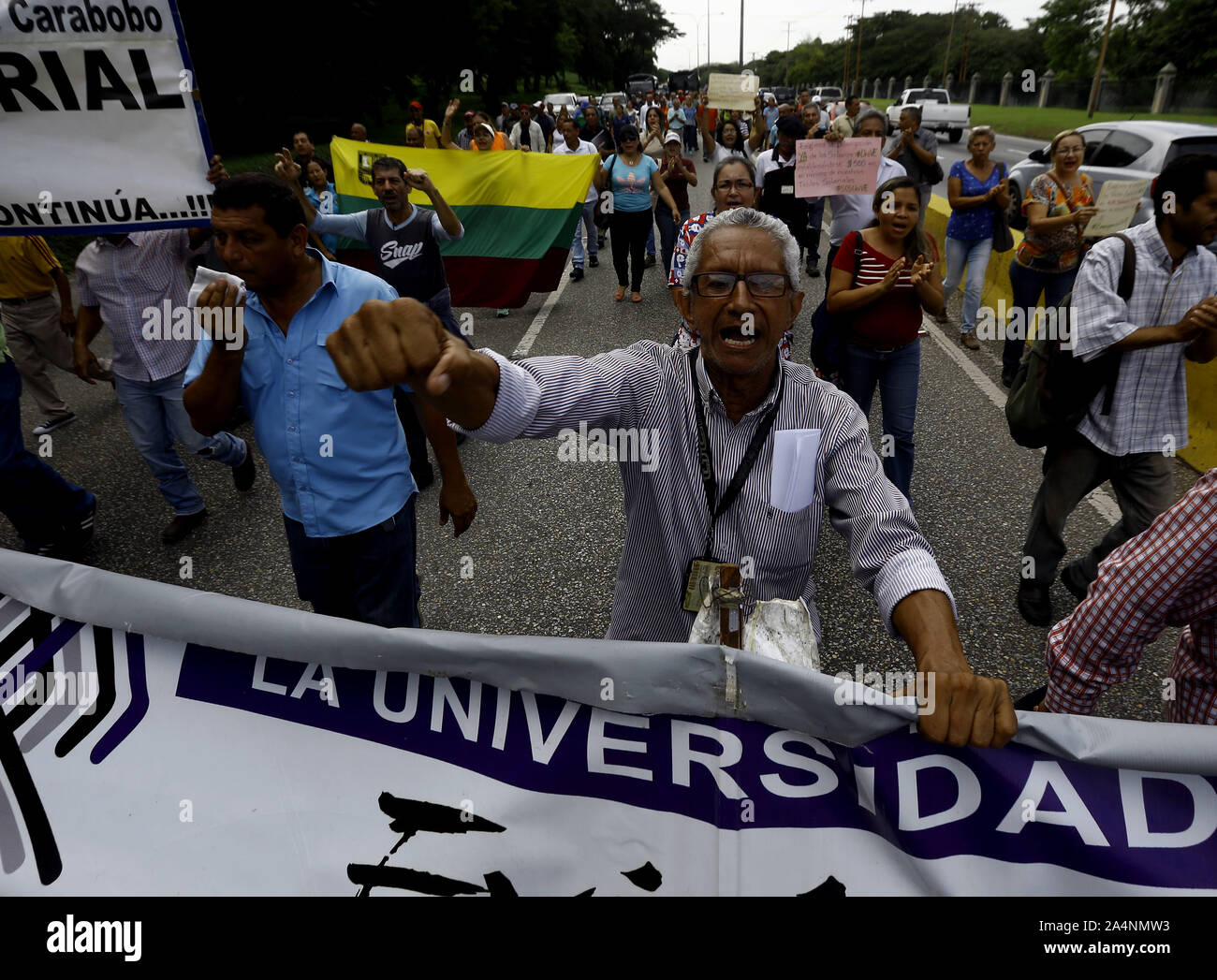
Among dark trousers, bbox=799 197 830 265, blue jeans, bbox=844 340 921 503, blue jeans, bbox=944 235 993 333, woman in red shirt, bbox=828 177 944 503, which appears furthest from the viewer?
dark trousers, bbox=799 197 830 265

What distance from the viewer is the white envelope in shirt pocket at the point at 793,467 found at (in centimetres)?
174

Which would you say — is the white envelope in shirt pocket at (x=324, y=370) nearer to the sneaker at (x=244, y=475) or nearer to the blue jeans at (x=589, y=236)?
the sneaker at (x=244, y=475)

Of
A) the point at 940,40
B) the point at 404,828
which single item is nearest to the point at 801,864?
the point at 404,828

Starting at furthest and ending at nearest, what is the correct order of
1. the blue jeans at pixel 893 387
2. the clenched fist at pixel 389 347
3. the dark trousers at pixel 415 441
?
the dark trousers at pixel 415 441 < the blue jeans at pixel 893 387 < the clenched fist at pixel 389 347

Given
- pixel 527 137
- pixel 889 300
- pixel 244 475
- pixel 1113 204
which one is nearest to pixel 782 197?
pixel 1113 204

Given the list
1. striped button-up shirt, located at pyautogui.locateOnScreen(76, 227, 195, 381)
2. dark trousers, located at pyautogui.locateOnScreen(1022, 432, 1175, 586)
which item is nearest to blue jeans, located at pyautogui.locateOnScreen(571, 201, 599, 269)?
striped button-up shirt, located at pyautogui.locateOnScreen(76, 227, 195, 381)

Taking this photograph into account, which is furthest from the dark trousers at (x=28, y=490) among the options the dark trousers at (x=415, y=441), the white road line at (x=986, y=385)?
the white road line at (x=986, y=385)

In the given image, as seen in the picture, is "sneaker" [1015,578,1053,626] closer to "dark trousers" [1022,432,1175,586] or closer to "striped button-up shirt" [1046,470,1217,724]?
"dark trousers" [1022,432,1175,586]

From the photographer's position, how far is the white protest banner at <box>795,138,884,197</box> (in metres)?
6.23

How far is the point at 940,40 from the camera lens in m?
84.2

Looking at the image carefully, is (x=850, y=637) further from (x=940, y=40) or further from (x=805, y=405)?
(x=940, y=40)

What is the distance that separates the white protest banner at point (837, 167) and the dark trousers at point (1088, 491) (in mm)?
3744

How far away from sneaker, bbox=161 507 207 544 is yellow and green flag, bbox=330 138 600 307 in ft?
12.9
